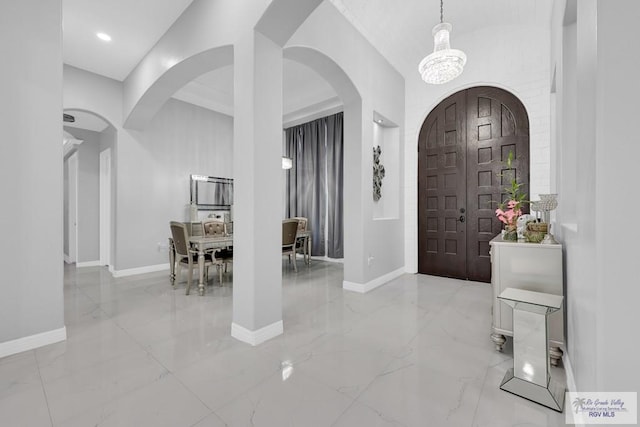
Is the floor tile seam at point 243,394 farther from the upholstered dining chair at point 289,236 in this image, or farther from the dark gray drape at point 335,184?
the dark gray drape at point 335,184

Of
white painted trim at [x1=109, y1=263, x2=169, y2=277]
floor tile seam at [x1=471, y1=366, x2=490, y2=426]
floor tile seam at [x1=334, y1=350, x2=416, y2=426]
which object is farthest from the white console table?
white painted trim at [x1=109, y1=263, x2=169, y2=277]

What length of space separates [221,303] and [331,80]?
304 cm

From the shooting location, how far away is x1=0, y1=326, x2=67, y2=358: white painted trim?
205cm

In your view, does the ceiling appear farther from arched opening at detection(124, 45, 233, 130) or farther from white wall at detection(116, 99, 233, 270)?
white wall at detection(116, 99, 233, 270)

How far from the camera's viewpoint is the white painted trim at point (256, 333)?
2197mm

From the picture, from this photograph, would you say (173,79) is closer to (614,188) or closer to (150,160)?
(150,160)

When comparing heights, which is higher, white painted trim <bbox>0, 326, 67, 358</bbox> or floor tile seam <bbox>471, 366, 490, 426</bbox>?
white painted trim <bbox>0, 326, 67, 358</bbox>

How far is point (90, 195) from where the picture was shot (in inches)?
228

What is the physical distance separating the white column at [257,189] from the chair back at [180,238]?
145 cm

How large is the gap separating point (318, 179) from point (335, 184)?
478 mm

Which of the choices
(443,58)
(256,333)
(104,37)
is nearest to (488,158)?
(443,58)

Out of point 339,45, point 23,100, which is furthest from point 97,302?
point 339,45

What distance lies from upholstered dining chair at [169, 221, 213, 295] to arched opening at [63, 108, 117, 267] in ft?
8.94

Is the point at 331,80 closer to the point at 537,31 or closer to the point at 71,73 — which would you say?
the point at 537,31
